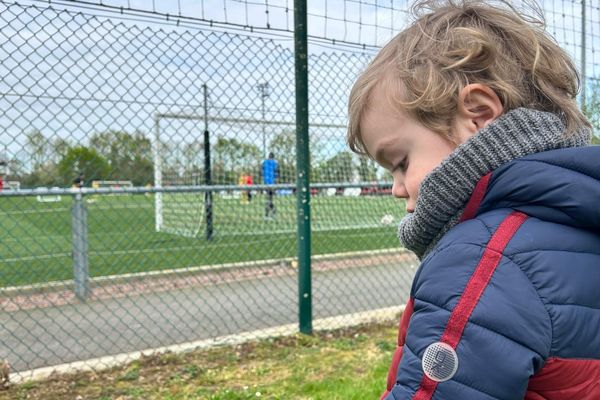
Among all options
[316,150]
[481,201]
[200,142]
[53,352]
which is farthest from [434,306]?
[200,142]

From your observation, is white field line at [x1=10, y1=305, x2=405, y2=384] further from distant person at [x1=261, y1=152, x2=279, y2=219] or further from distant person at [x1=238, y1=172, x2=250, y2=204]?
distant person at [x1=238, y1=172, x2=250, y2=204]

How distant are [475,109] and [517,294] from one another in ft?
1.39

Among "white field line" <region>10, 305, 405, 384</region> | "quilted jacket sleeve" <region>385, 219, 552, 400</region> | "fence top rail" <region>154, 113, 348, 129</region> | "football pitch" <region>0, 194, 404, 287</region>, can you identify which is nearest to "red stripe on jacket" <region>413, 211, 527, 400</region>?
"quilted jacket sleeve" <region>385, 219, 552, 400</region>

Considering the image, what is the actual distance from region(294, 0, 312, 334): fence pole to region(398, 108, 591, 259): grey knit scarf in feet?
10.5

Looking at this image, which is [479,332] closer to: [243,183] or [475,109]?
[475,109]

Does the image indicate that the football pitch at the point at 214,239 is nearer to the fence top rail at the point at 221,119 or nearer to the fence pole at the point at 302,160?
the fence top rail at the point at 221,119

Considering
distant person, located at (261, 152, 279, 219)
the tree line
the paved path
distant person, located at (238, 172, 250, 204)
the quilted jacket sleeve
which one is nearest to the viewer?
the quilted jacket sleeve

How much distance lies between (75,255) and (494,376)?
5778 mm

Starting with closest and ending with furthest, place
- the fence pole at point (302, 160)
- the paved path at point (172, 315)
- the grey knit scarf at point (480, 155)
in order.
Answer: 1. the grey knit scarf at point (480, 155)
2. the fence pole at point (302, 160)
3. the paved path at point (172, 315)

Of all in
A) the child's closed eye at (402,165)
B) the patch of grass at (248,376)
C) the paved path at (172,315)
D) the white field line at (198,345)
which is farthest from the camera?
the paved path at (172,315)

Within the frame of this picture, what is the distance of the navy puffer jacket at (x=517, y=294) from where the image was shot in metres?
0.90

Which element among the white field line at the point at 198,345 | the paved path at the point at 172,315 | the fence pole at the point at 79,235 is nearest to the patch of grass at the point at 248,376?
the white field line at the point at 198,345

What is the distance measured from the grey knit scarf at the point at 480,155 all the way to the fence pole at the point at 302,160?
320 centimetres

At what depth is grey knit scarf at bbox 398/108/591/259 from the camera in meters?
1.09
